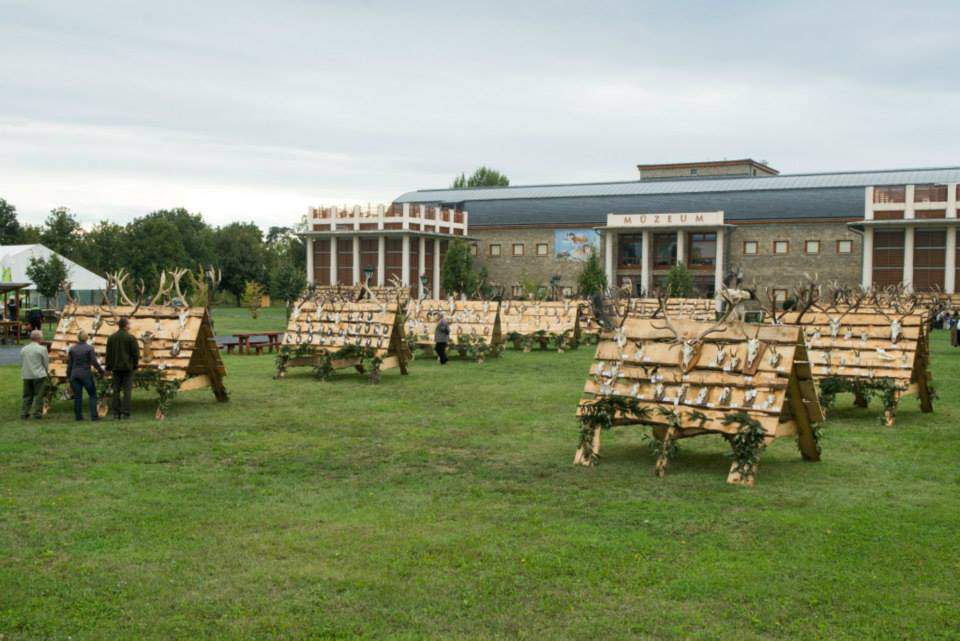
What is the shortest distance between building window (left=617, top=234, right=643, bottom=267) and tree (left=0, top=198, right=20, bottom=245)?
198 feet

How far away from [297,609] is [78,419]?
34.0 feet

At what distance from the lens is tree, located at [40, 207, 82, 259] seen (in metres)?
81.4

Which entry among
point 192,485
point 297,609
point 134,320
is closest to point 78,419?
point 134,320

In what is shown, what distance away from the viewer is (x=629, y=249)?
8075cm

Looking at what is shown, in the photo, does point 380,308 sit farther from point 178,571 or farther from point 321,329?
point 178,571

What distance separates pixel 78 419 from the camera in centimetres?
1563

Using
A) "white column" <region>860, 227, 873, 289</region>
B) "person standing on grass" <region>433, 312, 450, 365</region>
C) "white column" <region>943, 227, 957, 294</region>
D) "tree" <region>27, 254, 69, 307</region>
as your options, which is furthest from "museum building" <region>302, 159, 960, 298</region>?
"person standing on grass" <region>433, 312, 450, 365</region>

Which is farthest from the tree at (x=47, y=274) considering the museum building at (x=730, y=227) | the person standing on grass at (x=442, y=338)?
the museum building at (x=730, y=227)

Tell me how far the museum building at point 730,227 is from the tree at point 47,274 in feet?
114

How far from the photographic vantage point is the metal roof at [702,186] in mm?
76938

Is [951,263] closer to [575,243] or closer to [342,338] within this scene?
[575,243]

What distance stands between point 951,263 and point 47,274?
55.3 metres

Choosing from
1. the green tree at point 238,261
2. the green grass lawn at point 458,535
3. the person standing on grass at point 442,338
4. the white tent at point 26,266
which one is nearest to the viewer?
the green grass lawn at point 458,535

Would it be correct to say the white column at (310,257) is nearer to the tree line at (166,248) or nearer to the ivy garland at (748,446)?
the tree line at (166,248)
